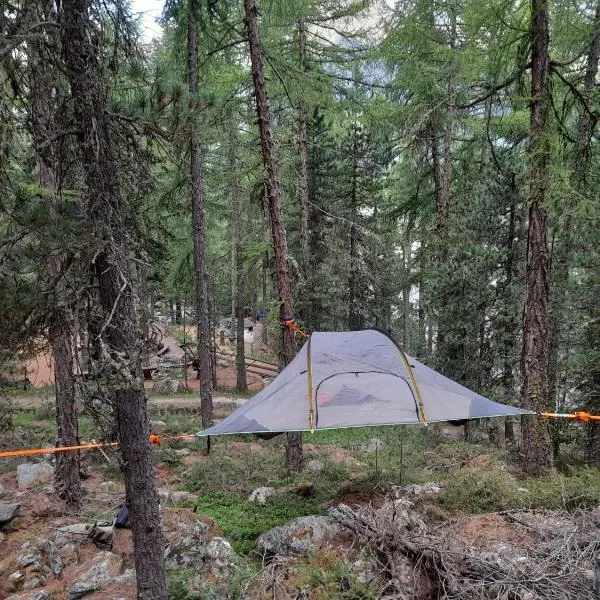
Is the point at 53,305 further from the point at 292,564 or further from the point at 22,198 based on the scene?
the point at 292,564

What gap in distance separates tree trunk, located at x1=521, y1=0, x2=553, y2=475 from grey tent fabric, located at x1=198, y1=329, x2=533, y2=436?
125 cm

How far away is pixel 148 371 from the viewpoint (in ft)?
59.2

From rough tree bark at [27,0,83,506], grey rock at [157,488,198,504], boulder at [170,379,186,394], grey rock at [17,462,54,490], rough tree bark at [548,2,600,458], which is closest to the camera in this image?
rough tree bark at [27,0,83,506]

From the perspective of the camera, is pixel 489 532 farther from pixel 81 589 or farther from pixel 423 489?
pixel 81 589

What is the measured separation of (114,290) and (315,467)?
5.80m

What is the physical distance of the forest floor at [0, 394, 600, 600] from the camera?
3969 mm

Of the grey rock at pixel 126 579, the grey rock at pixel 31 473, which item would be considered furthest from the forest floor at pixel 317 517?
the grey rock at pixel 31 473

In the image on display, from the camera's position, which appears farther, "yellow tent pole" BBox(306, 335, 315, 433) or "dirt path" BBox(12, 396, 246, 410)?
"dirt path" BBox(12, 396, 246, 410)

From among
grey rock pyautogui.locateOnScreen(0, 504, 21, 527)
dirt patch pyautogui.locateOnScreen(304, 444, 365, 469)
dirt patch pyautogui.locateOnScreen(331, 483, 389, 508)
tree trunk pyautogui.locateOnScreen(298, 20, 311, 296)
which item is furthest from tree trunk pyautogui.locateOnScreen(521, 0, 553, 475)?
tree trunk pyautogui.locateOnScreen(298, 20, 311, 296)

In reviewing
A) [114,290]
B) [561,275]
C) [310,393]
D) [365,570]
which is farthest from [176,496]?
[561,275]

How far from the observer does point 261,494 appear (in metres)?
6.40

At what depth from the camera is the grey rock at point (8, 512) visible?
5.32m

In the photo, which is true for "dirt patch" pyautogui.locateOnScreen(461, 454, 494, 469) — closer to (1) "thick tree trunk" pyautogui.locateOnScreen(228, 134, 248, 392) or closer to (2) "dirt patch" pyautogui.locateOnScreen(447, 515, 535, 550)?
(2) "dirt patch" pyautogui.locateOnScreen(447, 515, 535, 550)

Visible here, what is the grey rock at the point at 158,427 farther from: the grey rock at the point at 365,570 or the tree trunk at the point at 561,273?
the tree trunk at the point at 561,273
